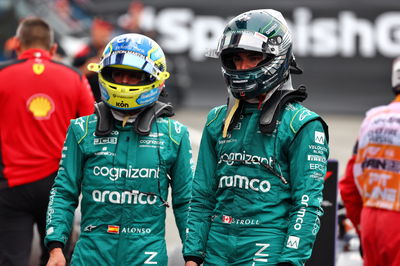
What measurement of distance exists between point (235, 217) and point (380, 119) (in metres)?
1.98

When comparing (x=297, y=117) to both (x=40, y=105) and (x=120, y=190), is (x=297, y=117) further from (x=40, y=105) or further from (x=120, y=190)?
(x=40, y=105)

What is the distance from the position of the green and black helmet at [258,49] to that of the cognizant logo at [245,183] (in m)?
0.41

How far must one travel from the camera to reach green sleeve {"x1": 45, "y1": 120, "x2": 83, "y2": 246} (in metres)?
5.14

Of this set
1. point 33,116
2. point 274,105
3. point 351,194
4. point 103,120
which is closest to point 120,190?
point 103,120

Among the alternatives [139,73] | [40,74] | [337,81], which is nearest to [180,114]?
[337,81]

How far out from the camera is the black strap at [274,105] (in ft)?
15.4

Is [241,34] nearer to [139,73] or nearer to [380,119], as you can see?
[139,73]

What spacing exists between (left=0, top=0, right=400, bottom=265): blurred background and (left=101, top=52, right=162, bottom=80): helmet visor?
639 inches

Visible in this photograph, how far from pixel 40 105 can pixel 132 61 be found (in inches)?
77.6

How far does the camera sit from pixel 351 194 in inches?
266

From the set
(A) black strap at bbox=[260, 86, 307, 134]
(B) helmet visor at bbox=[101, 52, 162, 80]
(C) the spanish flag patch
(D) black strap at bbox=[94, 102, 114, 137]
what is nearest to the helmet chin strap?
(D) black strap at bbox=[94, 102, 114, 137]

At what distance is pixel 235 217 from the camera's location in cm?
467

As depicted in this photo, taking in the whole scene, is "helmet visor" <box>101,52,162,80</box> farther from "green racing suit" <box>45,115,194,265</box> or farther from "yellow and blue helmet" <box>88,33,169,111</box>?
"green racing suit" <box>45,115,194,265</box>

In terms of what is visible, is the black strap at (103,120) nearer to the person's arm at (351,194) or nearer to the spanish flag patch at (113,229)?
the spanish flag patch at (113,229)
